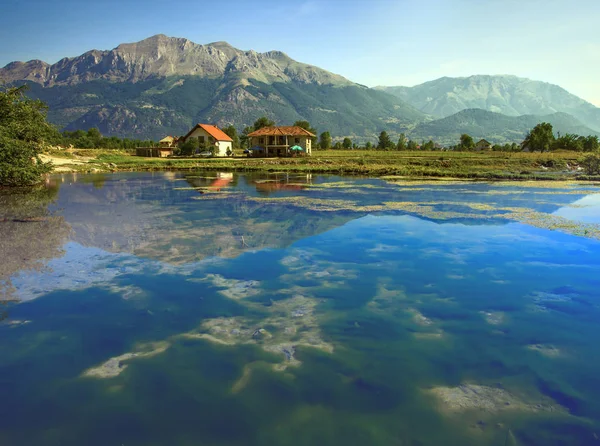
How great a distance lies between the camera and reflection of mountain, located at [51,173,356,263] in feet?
57.0

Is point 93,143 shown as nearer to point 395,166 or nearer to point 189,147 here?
point 189,147

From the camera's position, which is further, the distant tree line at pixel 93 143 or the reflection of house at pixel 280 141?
the distant tree line at pixel 93 143

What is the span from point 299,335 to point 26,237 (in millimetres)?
15367

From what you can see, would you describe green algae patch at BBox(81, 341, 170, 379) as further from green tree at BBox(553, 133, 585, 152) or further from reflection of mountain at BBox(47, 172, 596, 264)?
green tree at BBox(553, 133, 585, 152)

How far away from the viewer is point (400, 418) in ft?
22.4

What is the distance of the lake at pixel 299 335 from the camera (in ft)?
22.1

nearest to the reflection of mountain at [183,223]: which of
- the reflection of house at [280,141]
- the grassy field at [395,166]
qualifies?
the grassy field at [395,166]

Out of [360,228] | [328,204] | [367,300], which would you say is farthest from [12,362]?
[328,204]

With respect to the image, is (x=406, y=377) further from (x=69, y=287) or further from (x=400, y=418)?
(x=69, y=287)

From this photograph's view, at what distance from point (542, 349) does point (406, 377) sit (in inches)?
134

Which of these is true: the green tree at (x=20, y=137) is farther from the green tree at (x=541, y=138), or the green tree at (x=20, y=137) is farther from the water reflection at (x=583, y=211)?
the green tree at (x=541, y=138)

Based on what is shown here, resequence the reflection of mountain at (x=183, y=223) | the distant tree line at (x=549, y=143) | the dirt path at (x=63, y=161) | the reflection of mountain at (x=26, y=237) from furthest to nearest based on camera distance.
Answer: the distant tree line at (x=549, y=143), the dirt path at (x=63, y=161), the reflection of mountain at (x=183, y=223), the reflection of mountain at (x=26, y=237)

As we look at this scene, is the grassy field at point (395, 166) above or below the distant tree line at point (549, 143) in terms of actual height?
below

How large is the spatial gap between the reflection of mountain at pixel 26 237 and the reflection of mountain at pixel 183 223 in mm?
980
